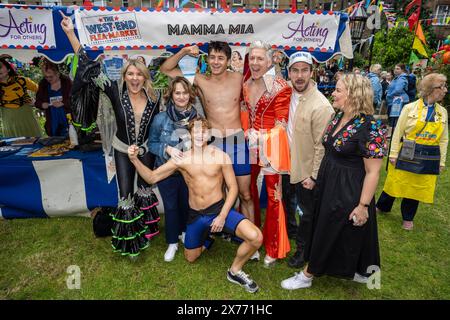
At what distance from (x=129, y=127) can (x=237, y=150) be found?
3.74 ft

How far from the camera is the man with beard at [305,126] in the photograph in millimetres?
2695

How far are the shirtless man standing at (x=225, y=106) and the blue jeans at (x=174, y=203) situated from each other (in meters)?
0.62

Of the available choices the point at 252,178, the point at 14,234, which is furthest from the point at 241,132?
the point at 14,234

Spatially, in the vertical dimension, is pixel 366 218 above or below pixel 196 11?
below

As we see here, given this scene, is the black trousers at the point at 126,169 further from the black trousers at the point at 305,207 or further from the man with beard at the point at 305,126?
the black trousers at the point at 305,207

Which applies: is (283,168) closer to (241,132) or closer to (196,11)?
(241,132)

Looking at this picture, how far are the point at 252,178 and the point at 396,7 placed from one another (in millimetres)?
40779

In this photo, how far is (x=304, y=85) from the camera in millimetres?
2758

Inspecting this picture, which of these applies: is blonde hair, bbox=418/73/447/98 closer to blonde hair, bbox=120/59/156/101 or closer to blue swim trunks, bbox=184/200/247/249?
blue swim trunks, bbox=184/200/247/249

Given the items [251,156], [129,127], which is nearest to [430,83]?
[251,156]

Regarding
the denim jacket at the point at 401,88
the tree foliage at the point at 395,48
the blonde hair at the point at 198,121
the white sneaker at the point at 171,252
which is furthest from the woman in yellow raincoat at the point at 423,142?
the tree foliage at the point at 395,48

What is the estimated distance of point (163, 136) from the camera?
2.97m

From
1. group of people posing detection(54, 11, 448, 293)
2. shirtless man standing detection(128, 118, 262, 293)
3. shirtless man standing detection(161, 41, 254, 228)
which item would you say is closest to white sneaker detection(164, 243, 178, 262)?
group of people posing detection(54, 11, 448, 293)

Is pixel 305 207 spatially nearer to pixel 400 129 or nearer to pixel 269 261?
pixel 269 261
